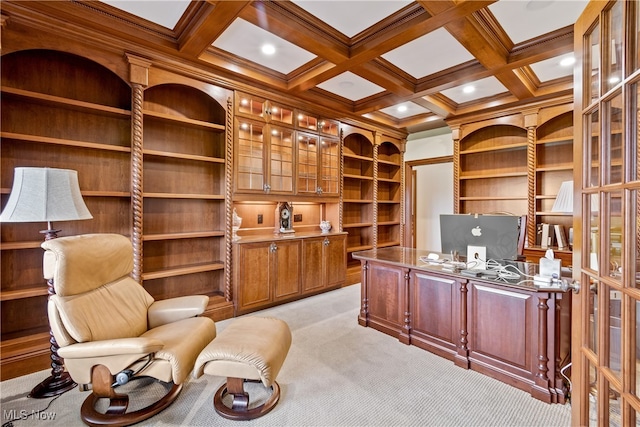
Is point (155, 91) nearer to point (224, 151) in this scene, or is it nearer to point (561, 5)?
point (224, 151)

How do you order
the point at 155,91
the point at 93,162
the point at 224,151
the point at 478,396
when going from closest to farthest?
the point at 478,396
the point at 93,162
the point at 155,91
the point at 224,151

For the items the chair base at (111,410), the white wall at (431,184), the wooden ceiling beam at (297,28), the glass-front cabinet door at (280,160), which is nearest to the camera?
the chair base at (111,410)

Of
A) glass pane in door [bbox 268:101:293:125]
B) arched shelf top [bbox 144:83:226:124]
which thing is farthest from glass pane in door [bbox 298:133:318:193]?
arched shelf top [bbox 144:83:226:124]

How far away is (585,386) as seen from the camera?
1274 mm

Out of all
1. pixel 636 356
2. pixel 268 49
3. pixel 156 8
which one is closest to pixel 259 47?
pixel 268 49

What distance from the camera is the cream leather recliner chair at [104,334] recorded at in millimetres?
1658

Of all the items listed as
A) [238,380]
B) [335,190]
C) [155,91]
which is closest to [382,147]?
[335,190]

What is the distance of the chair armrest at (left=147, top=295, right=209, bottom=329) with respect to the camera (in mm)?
2238

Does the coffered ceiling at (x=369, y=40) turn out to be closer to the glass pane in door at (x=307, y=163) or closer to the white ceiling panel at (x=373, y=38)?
the white ceiling panel at (x=373, y=38)

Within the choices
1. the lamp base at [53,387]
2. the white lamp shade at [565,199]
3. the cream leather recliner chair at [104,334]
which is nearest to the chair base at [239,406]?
the cream leather recliner chair at [104,334]

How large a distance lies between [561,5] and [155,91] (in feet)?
12.3

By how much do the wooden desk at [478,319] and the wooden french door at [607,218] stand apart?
689mm

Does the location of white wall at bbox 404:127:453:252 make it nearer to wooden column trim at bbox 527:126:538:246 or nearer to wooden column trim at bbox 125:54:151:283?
wooden column trim at bbox 527:126:538:246

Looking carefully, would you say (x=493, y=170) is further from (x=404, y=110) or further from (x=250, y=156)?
(x=250, y=156)
